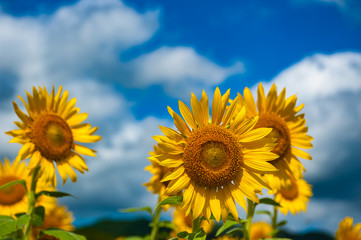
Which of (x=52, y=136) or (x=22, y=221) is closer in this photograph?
(x=22, y=221)

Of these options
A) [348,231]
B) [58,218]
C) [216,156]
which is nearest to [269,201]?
[348,231]

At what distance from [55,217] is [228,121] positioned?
488 centimetres

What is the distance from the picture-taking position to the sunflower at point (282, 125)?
5.55 m

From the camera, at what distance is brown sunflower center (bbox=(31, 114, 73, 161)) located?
227 inches

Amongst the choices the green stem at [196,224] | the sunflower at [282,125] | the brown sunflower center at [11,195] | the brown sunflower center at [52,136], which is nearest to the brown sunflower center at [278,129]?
the sunflower at [282,125]

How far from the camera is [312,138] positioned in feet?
19.0

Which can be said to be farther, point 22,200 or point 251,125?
point 22,200

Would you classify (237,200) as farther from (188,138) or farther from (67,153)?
(67,153)

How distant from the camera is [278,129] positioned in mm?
5664

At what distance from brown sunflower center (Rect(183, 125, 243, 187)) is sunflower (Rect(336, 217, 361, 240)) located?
1785 mm

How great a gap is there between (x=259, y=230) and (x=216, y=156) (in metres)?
5.01

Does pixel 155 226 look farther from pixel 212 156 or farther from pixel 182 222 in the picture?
pixel 212 156

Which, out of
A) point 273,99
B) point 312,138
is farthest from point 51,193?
point 312,138

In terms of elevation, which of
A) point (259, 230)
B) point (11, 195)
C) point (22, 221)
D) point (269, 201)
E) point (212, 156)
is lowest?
point (259, 230)
